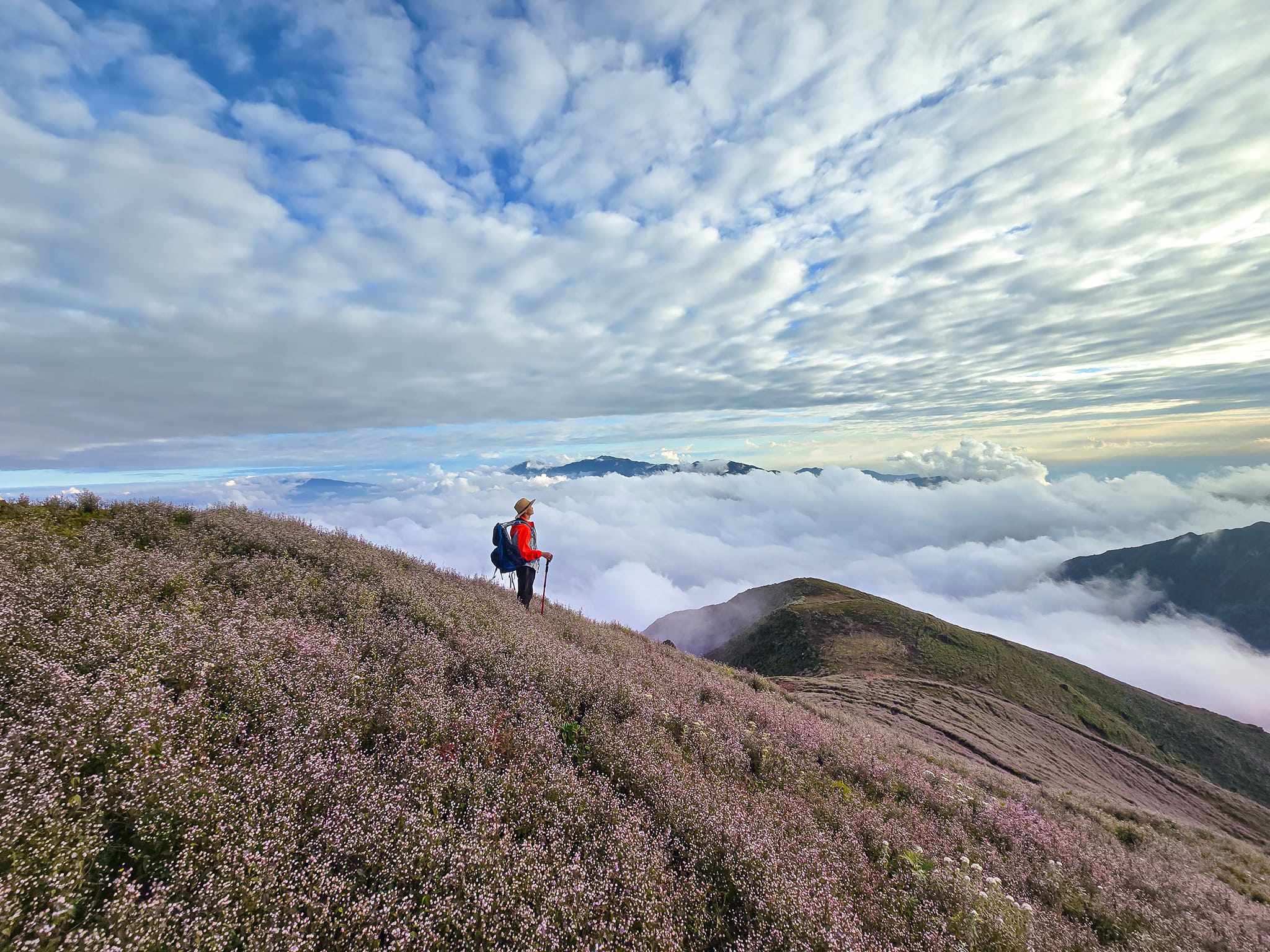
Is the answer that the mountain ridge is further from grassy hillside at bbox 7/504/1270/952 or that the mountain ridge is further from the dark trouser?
grassy hillside at bbox 7/504/1270/952

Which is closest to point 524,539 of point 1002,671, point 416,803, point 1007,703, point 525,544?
point 525,544

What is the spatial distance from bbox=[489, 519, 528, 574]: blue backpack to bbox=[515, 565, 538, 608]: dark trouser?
0.74 feet

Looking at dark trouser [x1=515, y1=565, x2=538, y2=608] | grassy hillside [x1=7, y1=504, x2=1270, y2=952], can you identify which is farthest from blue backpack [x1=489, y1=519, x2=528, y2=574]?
grassy hillside [x1=7, y1=504, x2=1270, y2=952]

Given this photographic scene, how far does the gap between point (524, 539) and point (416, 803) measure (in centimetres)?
971

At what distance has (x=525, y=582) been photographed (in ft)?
47.5

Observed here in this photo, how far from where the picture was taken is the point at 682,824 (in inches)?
213

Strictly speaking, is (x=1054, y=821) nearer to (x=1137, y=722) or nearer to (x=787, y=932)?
(x=787, y=932)

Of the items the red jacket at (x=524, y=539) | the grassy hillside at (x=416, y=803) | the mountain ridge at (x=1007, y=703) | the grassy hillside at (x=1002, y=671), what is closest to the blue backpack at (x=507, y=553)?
the red jacket at (x=524, y=539)

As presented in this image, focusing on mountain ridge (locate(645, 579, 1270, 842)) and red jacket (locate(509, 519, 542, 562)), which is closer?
red jacket (locate(509, 519, 542, 562))

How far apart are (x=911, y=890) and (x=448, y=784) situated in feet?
17.9

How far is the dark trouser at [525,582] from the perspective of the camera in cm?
1430

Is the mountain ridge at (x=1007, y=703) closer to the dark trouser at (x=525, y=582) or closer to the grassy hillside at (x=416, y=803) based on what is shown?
the dark trouser at (x=525, y=582)

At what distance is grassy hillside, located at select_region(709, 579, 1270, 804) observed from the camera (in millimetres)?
62438

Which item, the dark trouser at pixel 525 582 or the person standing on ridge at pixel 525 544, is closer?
the person standing on ridge at pixel 525 544
